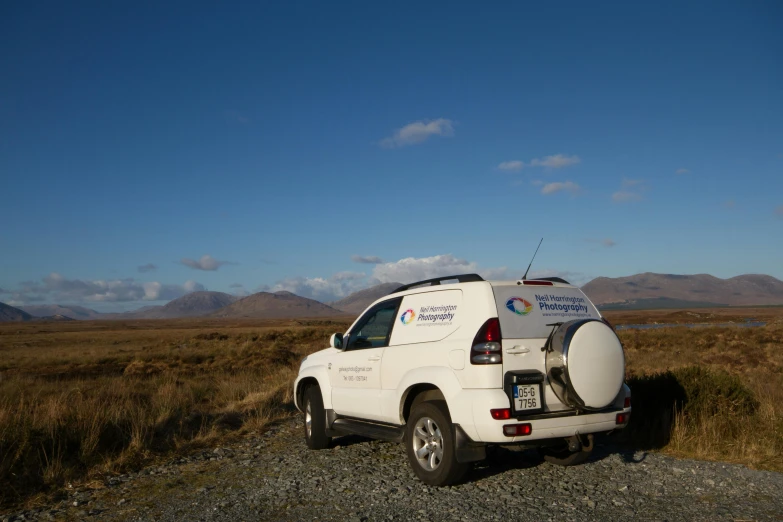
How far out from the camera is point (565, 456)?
21.3ft

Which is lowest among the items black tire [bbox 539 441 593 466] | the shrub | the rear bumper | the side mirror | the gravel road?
the gravel road

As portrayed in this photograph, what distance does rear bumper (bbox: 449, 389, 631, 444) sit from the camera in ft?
17.0

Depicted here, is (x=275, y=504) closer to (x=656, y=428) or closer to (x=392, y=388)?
(x=392, y=388)

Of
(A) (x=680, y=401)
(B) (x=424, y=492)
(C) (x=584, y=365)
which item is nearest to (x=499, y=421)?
(C) (x=584, y=365)

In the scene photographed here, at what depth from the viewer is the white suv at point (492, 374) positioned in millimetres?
5301

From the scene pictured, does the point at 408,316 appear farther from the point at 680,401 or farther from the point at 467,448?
A: the point at 680,401

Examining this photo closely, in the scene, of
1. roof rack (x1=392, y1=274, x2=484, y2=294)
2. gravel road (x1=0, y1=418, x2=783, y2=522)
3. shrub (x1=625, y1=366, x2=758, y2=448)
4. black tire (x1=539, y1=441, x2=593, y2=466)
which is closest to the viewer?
gravel road (x1=0, y1=418, x2=783, y2=522)

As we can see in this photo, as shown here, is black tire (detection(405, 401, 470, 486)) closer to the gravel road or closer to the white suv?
the white suv

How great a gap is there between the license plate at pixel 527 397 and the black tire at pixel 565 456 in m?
1.37

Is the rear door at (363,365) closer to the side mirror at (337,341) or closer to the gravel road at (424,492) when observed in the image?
the side mirror at (337,341)

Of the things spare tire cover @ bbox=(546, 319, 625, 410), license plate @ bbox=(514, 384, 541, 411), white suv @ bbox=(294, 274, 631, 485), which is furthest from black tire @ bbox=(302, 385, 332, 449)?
spare tire cover @ bbox=(546, 319, 625, 410)

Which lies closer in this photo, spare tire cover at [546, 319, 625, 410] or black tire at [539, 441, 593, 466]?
spare tire cover at [546, 319, 625, 410]

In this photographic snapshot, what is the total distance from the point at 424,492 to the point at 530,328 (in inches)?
73.3

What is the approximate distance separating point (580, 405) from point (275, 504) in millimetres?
2945
